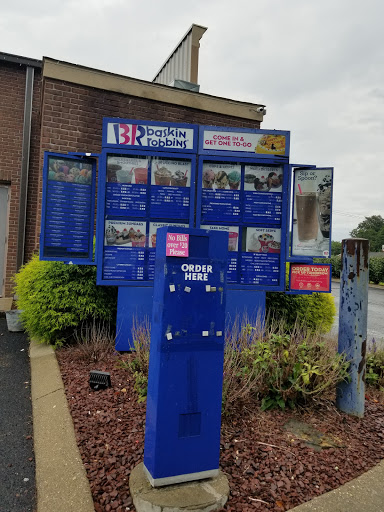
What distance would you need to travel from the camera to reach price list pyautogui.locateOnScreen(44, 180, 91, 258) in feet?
17.3

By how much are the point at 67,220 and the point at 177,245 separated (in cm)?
344

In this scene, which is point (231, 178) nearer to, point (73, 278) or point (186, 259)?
point (73, 278)

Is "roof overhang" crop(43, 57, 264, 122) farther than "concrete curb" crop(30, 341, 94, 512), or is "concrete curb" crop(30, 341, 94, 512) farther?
"roof overhang" crop(43, 57, 264, 122)

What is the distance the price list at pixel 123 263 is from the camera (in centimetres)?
525

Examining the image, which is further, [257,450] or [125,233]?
[125,233]

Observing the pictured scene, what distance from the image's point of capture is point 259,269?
218 inches

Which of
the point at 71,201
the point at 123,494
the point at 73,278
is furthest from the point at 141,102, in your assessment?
the point at 123,494

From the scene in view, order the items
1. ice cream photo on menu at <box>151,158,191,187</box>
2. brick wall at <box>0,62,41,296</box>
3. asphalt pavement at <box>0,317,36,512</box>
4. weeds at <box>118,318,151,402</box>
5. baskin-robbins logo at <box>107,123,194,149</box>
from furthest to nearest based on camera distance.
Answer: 1. brick wall at <box>0,62,41,296</box>
2. ice cream photo on menu at <box>151,158,191,187</box>
3. baskin-robbins logo at <box>107,123,194,149</box>
4. weeds at <box>118,318,151,402</box>
5. asphalt pavement at <box>0,317,36,512</box>

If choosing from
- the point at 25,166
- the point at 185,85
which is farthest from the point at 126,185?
the point at 25,166

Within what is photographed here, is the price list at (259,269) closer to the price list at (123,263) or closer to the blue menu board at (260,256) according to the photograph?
the blue menu board at (260,256)

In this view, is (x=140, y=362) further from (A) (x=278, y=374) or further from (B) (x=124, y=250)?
(B) (x=124, y=250)

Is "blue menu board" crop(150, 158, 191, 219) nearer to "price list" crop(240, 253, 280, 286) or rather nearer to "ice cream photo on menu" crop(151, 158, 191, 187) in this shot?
"ice cream photo on menu" crop(151, 158, 191, 187)

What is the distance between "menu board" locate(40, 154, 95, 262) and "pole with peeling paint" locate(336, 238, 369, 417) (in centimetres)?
339

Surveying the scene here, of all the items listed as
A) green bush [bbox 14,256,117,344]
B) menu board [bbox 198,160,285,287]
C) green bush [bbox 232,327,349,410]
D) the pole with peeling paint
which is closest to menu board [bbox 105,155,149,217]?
menu board [bbox 198,160,285,287]
